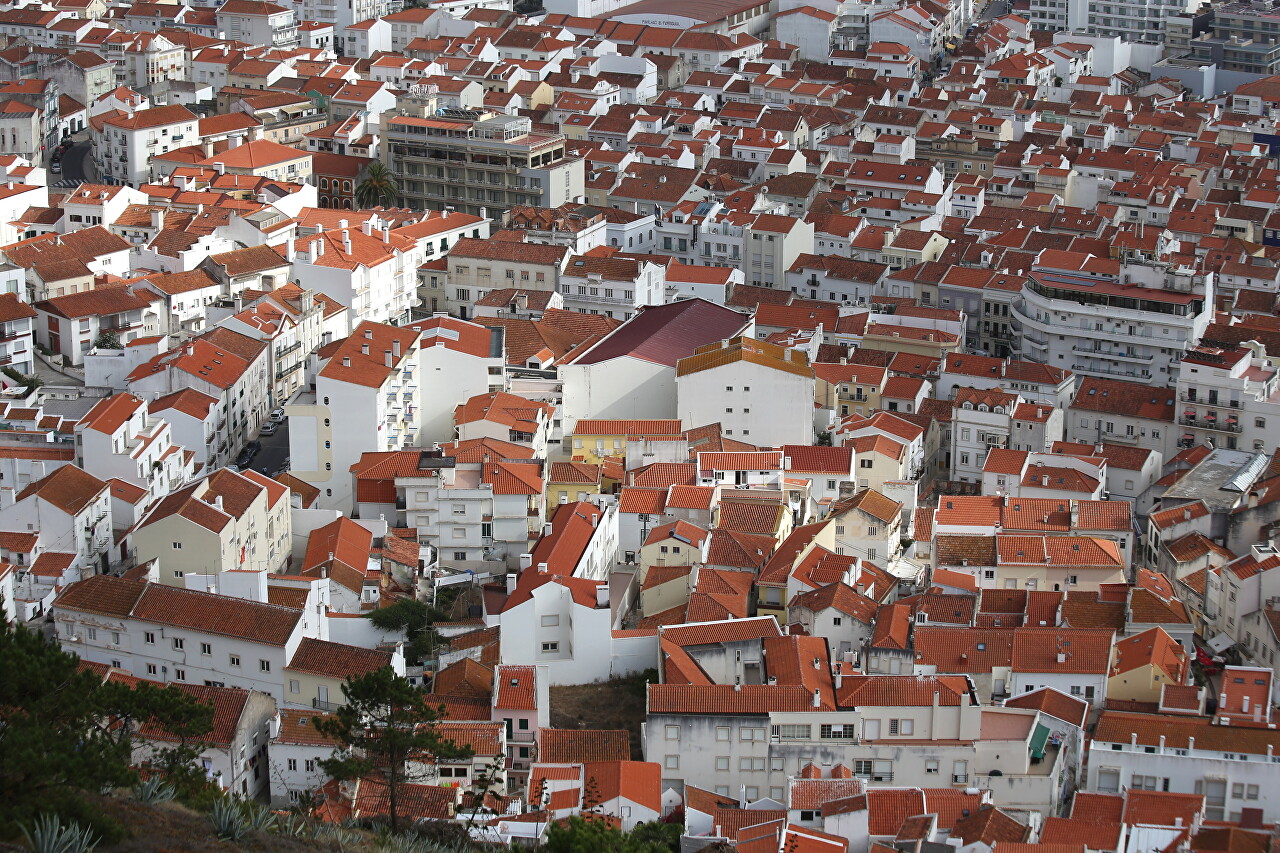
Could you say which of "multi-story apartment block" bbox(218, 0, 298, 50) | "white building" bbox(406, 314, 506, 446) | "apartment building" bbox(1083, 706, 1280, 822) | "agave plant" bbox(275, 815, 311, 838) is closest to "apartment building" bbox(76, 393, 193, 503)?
"white building" bbox(406, 314, 506, 446)

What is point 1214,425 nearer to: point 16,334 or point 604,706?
point 604,706

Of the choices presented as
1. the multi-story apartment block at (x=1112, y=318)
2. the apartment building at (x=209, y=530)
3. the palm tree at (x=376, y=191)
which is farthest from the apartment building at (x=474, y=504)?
the palm tree at (x=376, y=191)

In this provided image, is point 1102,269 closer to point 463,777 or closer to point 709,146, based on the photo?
point 709,146

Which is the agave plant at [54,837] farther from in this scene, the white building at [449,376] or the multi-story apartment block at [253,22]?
the multi-story apartment block at [253,22]

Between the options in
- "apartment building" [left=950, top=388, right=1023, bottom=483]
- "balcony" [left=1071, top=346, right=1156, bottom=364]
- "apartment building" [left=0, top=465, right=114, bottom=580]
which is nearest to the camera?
"apartment building" [left=0, top=465, right=114, bottom=580]

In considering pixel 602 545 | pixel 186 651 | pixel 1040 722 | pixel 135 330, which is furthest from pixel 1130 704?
pixel 135 330

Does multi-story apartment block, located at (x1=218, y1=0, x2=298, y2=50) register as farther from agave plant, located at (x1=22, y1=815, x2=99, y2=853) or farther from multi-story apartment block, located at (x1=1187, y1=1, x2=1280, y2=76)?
agave plant, located at (x1=22, y1=815, x2=99, y2=853)
